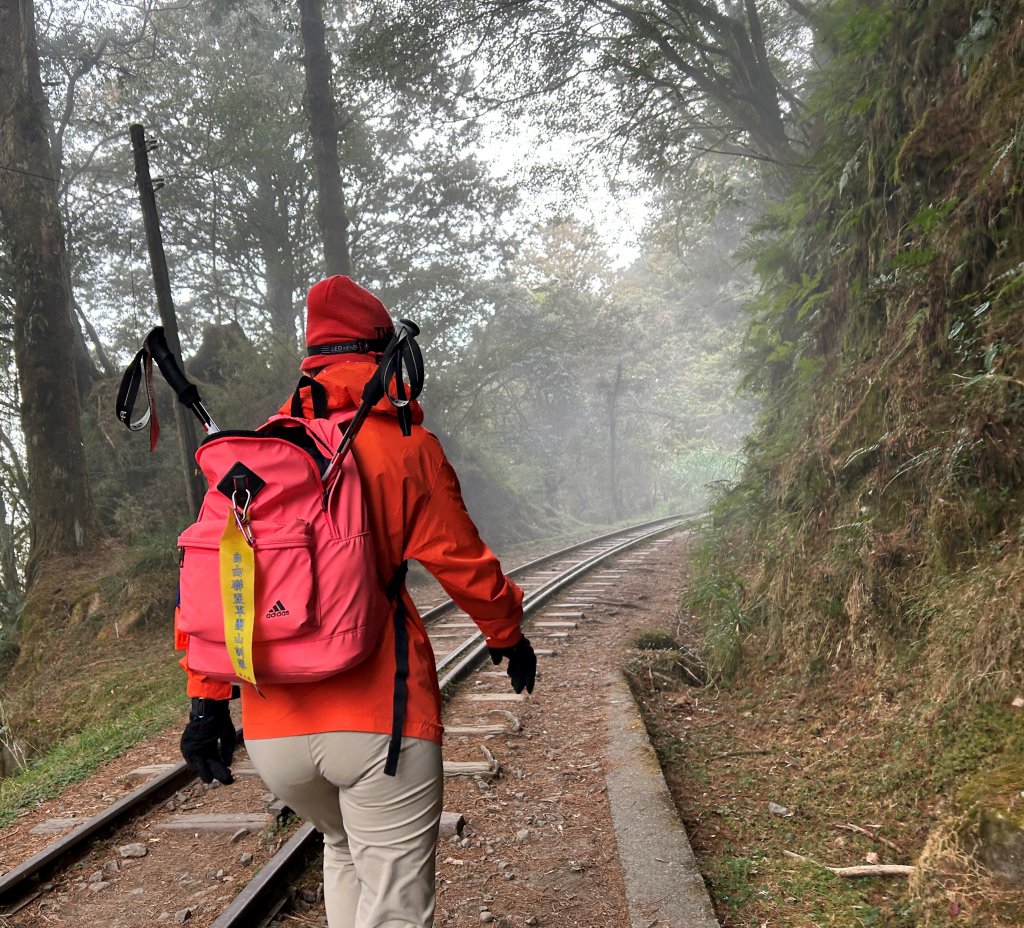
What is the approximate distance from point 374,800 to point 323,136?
594 inches

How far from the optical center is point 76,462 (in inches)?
453

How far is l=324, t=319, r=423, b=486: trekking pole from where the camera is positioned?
1842 millimetres

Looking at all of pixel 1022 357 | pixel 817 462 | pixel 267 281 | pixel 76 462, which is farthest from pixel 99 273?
pixel 1022 357

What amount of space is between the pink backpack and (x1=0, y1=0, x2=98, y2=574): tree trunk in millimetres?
11218

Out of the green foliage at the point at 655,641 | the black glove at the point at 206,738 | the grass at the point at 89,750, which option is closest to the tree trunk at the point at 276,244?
the grass at the point at 89,750

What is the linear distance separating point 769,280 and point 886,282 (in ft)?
17.2

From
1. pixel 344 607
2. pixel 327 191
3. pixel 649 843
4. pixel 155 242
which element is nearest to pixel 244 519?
pixel 344 607

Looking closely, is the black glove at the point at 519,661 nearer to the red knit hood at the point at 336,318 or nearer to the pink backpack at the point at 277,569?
the pink backpack at the point at 277,569

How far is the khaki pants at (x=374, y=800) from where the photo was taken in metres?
1.82

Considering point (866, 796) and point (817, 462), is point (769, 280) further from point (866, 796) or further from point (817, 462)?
point (866, 796)

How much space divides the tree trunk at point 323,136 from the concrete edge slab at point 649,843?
12069mm

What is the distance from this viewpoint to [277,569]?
1748mm

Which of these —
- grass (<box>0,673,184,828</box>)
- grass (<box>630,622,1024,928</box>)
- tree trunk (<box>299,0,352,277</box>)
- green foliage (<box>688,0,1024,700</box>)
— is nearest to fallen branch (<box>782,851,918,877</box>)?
grass (<box>630,622,1024,928</box>)

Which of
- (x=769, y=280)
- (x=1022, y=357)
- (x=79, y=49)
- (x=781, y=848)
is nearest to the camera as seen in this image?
(x=781, y=848)
